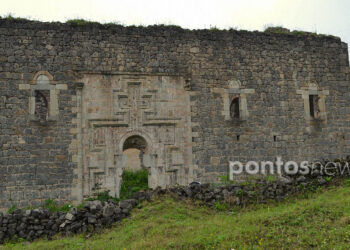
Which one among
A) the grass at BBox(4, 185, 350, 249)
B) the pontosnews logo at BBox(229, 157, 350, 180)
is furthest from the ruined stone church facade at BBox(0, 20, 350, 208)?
the grass at BBox(4, 185, 350, 249)

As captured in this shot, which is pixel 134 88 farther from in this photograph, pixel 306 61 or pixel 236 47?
pixel 306 61

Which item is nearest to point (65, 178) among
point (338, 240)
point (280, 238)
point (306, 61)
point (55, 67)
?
point (55, 67)

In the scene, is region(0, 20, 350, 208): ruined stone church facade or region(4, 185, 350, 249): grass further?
region(0, 20, 350, 208): ruined stone church facade

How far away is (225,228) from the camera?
7887mm

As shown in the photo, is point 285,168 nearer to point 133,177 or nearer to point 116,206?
point 133,177

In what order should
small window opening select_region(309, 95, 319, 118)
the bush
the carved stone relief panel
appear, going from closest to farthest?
the carved stone relief panel < the bush < small window opening select_region(309, 95, 319, 118)

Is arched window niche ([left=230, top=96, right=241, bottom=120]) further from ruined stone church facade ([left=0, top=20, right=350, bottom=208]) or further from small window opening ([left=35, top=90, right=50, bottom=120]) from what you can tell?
small window opening ([left=35, top=90, right=50, bottom=120])

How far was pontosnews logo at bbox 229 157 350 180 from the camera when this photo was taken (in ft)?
36.2

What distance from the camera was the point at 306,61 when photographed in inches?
526

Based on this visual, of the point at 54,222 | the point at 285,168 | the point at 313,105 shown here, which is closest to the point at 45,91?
the point at 54,222

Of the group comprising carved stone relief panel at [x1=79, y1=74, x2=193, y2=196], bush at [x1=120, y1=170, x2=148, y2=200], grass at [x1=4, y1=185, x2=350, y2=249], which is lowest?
grass at [x1=4, y1=185, x2=350, y2=249]

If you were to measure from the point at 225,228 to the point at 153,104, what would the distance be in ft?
16.0

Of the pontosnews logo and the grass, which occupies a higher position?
the pontosnews logo

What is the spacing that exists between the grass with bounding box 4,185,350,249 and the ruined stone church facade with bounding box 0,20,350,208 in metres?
2.21
